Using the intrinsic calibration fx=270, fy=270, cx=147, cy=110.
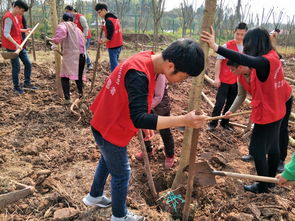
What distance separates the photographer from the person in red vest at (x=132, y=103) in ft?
4.94

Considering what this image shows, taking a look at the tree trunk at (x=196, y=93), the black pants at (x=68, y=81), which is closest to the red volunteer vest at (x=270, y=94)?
the tree trunk at (x=196, y=93)

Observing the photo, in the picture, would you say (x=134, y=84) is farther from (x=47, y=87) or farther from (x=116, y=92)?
(x=47, y=87)

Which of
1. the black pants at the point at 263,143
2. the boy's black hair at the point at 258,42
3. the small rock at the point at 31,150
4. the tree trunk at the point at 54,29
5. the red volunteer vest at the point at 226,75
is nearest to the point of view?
the boy's black hair at the point at 258,42

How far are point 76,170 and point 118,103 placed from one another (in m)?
1.62

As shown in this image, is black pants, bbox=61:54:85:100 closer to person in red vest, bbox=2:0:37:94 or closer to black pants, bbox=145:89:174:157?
person in red vest, bbox=2:0:37:94

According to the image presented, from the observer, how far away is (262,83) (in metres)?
2.28

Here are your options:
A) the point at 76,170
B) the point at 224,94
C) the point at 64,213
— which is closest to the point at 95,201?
the point at 64,213

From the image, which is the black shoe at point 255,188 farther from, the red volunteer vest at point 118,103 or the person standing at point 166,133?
the red volunteer vest at point 118,103

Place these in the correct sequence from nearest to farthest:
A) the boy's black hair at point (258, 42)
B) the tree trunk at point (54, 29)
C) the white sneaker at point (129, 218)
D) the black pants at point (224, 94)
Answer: the white sneaker at point (129, 218) < the boy's black hair at point (258, 42) < the black pants at point (224, 94) < the tree trunk at point (54, 29)

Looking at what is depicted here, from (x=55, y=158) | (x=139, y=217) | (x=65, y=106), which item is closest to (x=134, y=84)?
(x=139, y=217)

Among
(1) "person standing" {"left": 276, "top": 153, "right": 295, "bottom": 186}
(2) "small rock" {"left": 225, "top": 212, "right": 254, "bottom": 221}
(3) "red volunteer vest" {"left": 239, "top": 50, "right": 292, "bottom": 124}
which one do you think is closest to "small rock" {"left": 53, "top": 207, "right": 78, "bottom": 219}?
(2) "small rock" {"left": 225, "top": 212, "right": 254, "bottom": 221}

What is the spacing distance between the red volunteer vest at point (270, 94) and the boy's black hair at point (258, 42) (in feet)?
0.20

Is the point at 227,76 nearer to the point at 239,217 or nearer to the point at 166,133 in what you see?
the point at 166,133

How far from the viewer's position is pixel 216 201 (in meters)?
2.63
